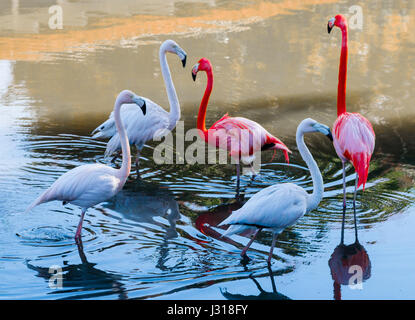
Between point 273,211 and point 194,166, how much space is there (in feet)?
8.00

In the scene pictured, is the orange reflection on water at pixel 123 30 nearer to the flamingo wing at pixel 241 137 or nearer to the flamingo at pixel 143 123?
the flamingo at pixel 143 123

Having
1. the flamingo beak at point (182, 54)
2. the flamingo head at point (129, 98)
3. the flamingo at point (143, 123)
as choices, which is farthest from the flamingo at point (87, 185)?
the flamingo beak at point (182, 54)

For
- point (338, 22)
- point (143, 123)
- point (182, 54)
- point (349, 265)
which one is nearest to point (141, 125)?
point (143, 123)

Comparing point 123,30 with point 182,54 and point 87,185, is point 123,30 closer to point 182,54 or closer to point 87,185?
point 182,54

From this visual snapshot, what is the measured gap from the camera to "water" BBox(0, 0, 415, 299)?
4.55 meters

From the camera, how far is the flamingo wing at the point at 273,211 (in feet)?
15.2

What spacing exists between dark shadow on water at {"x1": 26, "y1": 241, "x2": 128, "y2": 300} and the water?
0.02m

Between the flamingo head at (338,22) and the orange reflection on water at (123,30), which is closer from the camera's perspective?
the flamingo head at (338,22)

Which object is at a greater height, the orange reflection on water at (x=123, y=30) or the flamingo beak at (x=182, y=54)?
the orange reflection on water at (x=123, y=30)

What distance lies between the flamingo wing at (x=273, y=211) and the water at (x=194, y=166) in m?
0.33

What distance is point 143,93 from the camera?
9.52 m
